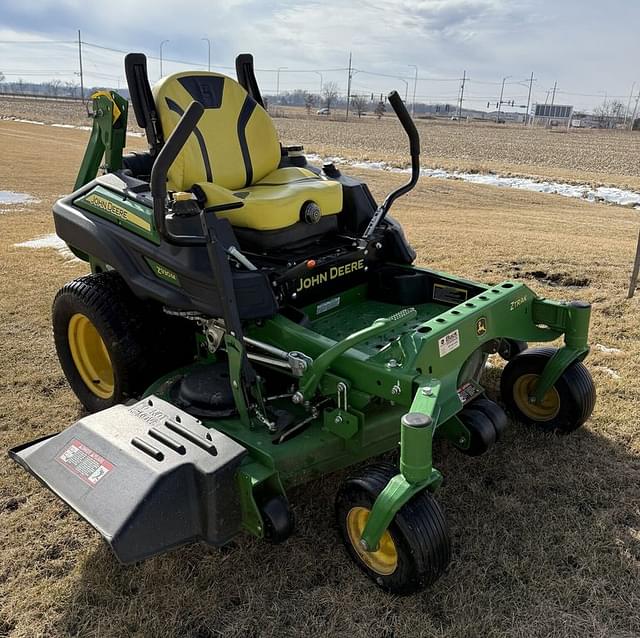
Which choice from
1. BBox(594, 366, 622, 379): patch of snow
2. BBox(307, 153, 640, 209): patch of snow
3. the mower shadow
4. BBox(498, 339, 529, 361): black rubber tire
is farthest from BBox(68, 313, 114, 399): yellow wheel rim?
BBox(307, 153, 640, 209): patch of snow

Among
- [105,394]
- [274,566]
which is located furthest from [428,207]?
[274,566]

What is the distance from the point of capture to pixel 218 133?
3.66m

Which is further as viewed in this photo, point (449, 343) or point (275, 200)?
point (275, 200)

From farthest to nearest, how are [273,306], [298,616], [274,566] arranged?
[273,306], [274,566], [298,616]

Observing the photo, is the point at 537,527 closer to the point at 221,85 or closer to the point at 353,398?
the point at 353,398

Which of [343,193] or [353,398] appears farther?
[343,193]

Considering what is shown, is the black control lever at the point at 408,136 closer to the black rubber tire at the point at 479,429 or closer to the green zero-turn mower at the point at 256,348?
the green zero-turn mower at the point at 256,348

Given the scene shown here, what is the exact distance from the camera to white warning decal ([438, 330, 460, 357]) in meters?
2.61

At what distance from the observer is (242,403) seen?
2662 mm

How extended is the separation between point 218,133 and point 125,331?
1.25 metres

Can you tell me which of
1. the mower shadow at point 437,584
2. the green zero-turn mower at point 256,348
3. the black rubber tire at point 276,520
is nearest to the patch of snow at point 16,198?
the green zero-turn mower at point 256,348

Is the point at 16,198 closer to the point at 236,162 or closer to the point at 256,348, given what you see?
the point at 236,162

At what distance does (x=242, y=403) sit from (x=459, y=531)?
1034 mm

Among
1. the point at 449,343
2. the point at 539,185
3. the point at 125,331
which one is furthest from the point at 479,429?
the point at 539,185
